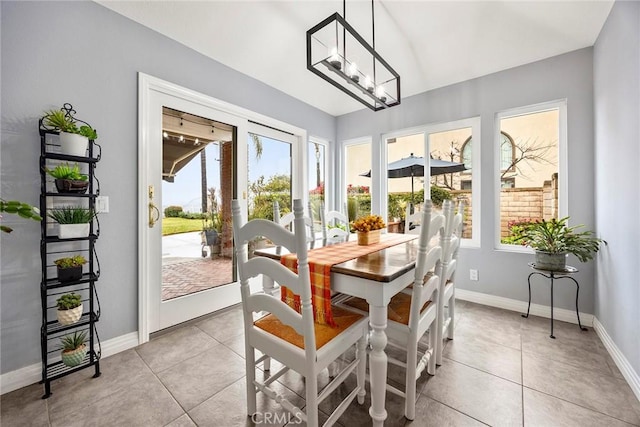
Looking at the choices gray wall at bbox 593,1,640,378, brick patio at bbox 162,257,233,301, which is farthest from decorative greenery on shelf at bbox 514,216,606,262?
brick patio at bbox 162,257,233,301

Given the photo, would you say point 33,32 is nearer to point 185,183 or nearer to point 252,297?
point 185,183

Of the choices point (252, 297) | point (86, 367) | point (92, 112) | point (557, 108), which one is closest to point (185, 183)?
point (92, 112)

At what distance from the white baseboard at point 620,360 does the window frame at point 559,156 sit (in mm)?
806

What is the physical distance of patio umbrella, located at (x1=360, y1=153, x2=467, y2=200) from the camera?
322 centimetres

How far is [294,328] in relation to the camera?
1.10 meters

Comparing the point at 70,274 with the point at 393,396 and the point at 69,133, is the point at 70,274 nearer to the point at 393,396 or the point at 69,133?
the point at 69,133

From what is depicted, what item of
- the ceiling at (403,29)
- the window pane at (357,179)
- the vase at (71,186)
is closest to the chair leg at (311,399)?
the vase at (71,186)

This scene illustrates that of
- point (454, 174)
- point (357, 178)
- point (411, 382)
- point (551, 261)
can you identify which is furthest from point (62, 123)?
point (551, 261)

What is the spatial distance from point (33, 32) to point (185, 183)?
1319 millimetres

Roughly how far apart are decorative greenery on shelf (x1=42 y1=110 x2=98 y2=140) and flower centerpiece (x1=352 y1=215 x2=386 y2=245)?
1.92 meters

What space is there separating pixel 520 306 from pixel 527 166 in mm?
1481

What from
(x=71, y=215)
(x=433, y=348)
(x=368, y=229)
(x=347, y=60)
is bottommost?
(x=433, y=348)

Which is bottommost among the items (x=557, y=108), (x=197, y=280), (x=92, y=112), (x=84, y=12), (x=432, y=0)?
(x=197, y=280)

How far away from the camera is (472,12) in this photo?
6.73 feet
